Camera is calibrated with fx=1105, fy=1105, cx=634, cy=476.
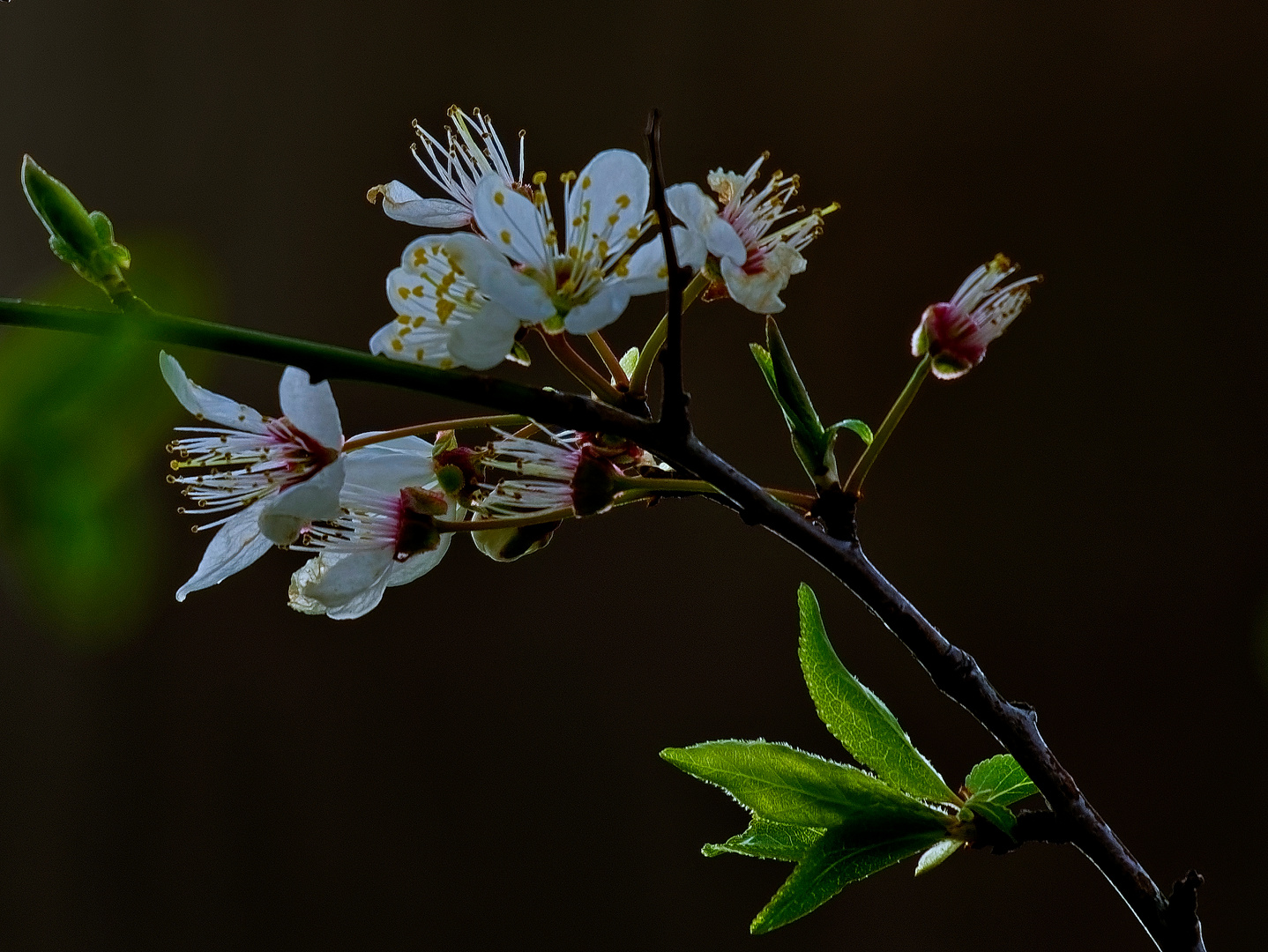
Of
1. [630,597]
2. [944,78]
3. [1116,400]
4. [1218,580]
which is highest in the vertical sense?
[944,78]

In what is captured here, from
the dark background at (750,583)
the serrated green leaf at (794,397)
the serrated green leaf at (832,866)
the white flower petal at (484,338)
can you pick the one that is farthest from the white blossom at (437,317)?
the dark background at (750,583)

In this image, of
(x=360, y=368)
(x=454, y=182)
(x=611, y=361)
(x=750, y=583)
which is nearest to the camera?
(x=360, y=368)

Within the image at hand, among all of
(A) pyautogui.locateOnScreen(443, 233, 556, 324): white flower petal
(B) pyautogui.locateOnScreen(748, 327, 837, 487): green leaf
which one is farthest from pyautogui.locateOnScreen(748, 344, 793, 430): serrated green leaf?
(A) pyautogui.locateOnScreen(443, 233, 556, 324): white flower petal

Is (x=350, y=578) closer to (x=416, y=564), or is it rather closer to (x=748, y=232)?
(x=416, y=564)

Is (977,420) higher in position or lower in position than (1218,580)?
higher

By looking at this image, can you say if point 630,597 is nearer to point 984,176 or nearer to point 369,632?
point 369,632

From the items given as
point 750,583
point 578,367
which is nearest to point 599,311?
point 578,367

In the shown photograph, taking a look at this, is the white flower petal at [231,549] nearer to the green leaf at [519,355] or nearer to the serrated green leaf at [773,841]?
the green leaf at [519,355]

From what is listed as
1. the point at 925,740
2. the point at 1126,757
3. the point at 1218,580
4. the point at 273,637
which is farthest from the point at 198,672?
the point at 1218,580
